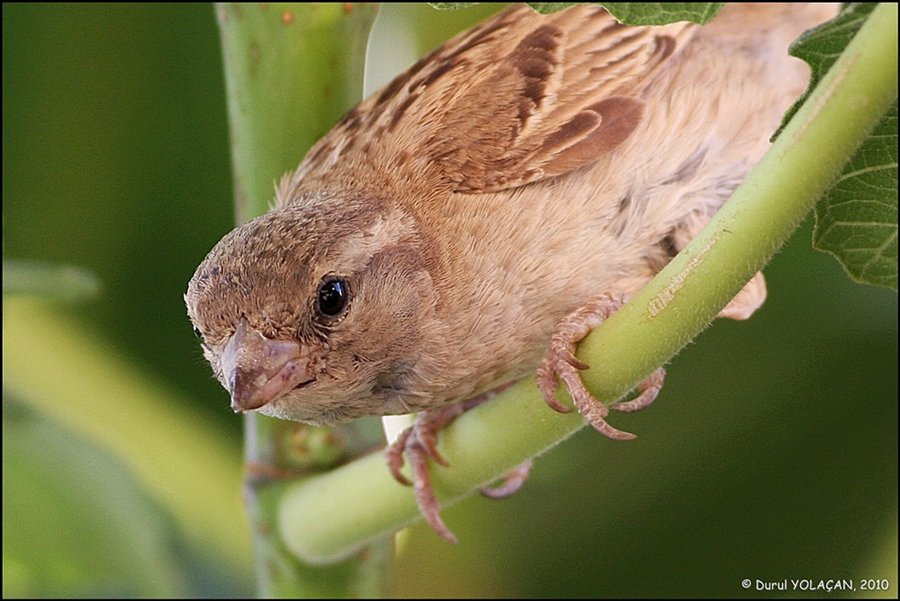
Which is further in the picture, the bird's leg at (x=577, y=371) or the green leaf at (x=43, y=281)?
the green leaf at (x=43, y=281)

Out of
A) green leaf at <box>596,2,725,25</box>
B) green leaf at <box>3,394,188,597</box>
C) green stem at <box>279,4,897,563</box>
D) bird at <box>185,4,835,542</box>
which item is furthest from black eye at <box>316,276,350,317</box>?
green leaf at <box>3,394,188,597</box>

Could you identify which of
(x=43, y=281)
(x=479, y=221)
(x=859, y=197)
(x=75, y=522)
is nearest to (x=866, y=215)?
(x=859, y=197)

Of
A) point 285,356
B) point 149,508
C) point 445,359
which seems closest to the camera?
point 285,356

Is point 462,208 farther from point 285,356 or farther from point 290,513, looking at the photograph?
point 290,513

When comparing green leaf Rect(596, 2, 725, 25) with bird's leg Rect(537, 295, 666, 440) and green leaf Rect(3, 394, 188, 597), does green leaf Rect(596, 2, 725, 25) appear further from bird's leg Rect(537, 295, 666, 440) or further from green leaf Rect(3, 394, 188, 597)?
green leaf Rect(3, 394, 188, 597)

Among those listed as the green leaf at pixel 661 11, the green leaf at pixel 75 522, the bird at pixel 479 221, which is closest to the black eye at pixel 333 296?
the bird at pixel 479 221

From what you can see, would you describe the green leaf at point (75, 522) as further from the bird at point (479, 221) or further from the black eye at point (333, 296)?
the black eye at point (333, 296)

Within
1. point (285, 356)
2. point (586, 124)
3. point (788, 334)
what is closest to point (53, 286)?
point (285, 356)
